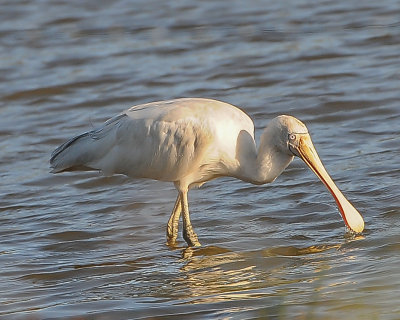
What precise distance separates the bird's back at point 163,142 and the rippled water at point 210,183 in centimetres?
63

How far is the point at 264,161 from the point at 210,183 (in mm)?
2121

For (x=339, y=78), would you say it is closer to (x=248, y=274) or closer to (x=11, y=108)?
(x=11, y=108)

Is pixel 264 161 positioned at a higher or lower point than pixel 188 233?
higher

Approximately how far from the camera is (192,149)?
895 cm

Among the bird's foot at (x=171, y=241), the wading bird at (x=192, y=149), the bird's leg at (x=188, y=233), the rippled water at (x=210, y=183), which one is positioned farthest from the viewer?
the bird's foot at (x=171, y=241)

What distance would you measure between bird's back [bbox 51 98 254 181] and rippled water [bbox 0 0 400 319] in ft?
2.06

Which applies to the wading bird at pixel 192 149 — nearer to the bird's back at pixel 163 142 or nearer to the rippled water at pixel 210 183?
the bird's back at pixel 163 142

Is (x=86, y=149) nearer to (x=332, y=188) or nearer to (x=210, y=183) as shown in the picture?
(x=210, y=183)

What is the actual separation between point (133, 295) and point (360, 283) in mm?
1617

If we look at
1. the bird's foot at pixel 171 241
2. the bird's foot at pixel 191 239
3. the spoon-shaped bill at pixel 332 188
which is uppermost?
the spoon-shaped bill at pixel 332 188

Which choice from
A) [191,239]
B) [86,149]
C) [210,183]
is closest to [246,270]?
[191,239]

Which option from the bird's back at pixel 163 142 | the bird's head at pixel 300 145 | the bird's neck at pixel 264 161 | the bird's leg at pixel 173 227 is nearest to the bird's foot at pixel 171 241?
the bird's leg at pixel 173 227

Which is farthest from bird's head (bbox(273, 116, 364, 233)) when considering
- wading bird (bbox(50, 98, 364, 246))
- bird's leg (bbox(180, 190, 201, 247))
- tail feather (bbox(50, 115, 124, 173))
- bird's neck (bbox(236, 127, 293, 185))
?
tail feather (bbox(50, 115, 124, 173))

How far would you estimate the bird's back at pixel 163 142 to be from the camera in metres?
8.90
